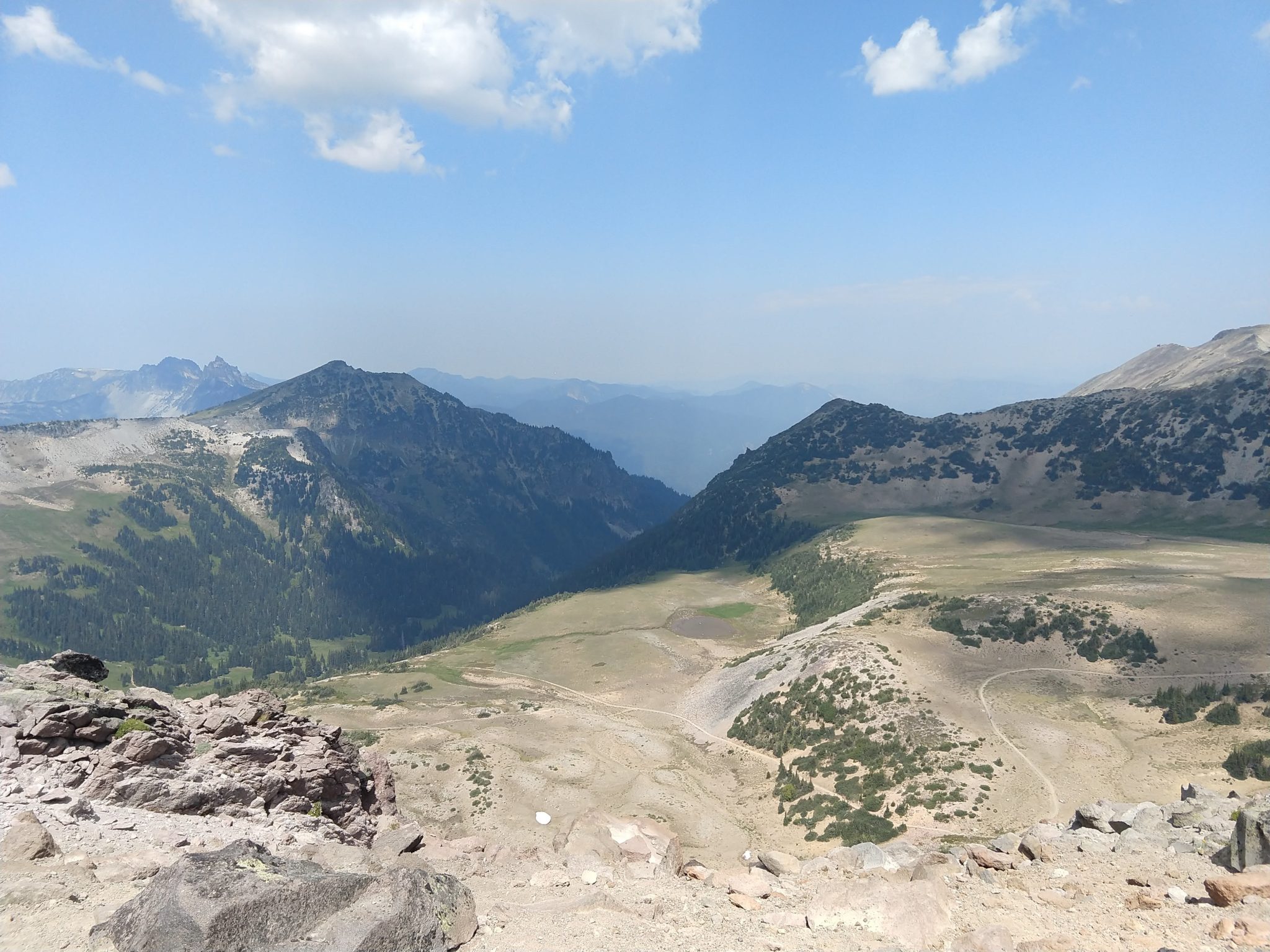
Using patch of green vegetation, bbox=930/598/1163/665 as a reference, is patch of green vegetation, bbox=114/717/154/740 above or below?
above

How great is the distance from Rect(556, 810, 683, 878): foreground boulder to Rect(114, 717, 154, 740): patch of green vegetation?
1357 cm

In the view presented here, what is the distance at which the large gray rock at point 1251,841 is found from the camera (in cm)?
1584

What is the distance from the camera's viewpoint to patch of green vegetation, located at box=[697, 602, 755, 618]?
110m

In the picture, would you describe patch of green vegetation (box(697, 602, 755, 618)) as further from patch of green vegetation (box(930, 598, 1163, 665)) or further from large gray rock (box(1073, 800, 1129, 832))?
large gray rock (box(1073, 800, 1129, 832))

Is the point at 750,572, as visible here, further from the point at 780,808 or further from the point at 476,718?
the point at 780,808

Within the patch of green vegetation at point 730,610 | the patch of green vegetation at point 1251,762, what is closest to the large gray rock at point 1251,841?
the patch of green vegetation at point 1251,762

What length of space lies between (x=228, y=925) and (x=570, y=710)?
5573 cm

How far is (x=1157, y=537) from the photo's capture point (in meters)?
99.8

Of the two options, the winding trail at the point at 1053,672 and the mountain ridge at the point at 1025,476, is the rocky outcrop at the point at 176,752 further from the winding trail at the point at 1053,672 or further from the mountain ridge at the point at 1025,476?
the mountain ridge at the point at 1025,476

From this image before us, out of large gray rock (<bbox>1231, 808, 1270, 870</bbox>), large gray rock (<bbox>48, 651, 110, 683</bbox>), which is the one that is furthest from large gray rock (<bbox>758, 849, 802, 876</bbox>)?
large gray rock (<bbox>48, 651, 110, 683</bbox>)

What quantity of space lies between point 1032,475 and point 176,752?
588 feet

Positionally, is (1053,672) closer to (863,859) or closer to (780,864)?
(863,859)

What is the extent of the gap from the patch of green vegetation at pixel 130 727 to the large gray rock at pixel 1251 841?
29.8m

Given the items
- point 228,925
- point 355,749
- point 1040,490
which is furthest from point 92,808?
point 1040,490
